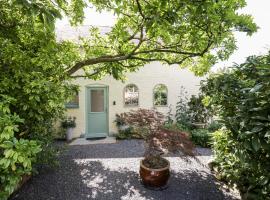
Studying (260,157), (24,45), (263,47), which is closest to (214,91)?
(263,47)

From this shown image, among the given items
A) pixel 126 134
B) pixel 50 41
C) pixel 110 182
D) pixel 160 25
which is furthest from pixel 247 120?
pixel 126 134

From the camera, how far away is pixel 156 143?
16.8 feet

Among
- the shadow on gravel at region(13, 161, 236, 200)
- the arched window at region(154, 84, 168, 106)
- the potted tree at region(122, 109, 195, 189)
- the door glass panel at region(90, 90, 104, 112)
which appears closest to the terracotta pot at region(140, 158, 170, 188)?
the potted tree at region(122, 109, 195, 189)

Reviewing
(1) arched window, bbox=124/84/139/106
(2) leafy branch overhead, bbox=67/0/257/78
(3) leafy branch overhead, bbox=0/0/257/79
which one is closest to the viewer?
(3) leafy branch overhead, bbox=0/0/257/79

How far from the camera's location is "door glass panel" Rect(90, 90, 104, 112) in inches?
415

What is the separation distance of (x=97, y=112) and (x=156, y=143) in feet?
19.4

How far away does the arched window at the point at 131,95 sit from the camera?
10891 millimetres

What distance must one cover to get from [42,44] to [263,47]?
406 centimetres

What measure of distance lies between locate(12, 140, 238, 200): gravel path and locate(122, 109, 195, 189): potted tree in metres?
0.33

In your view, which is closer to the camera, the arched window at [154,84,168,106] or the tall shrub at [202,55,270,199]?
the tall shrub at [202,55,270,199]

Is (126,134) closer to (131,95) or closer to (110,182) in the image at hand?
(131,95)

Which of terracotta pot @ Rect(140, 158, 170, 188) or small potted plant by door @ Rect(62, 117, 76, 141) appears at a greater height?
small potted plant by door @ Rect(62, 117, 76, 141)

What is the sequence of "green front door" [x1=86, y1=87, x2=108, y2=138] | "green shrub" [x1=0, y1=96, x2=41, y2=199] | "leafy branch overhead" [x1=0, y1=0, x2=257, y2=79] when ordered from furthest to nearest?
"green front door" [x1=86, y1=87, x2=108, y2=138]
"leafy branch overhead" [x1=0, y1=0, x2=257, y2=79]
"green shrub" [x1=0, y1=96, x2=41, y2=199]

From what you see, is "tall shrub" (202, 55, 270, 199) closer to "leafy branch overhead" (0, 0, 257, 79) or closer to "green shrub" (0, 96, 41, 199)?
"leafy branch overhead" (0, 0, 257, 79)
